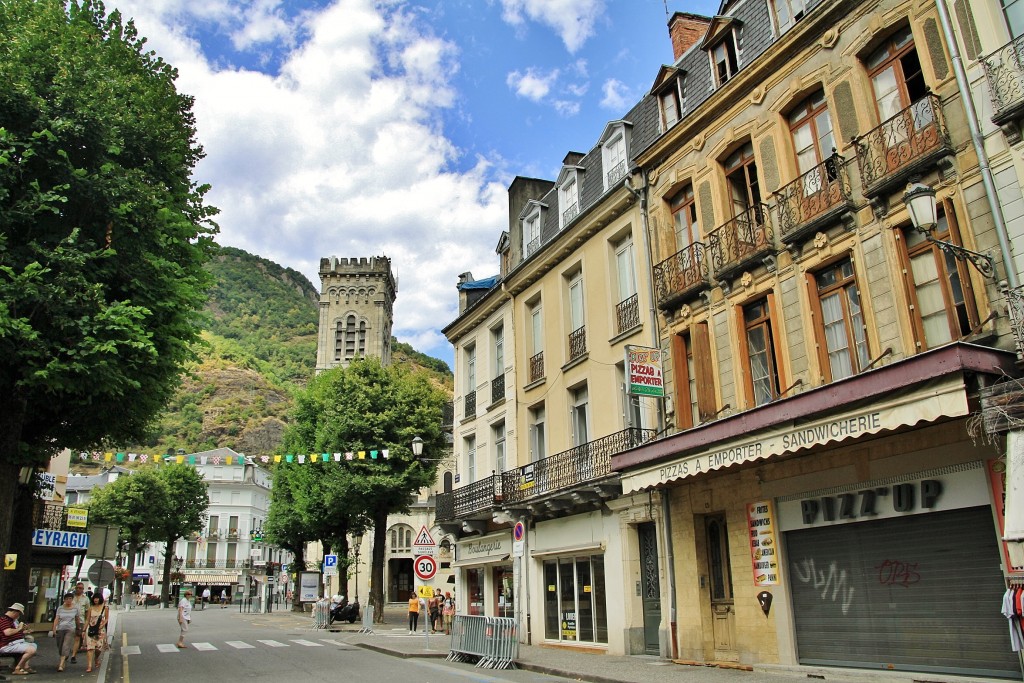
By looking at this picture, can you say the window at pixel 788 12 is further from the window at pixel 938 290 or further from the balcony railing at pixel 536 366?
the balcony railing at pixel 536 366

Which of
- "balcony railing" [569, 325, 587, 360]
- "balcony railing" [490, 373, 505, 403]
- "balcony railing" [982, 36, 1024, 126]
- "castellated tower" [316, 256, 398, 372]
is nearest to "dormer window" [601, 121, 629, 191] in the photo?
"balcony railing" [569, 325, 587, 360]

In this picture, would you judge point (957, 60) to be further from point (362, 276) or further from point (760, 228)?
point (362, 276)

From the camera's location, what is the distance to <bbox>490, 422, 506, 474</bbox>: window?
23702 mm

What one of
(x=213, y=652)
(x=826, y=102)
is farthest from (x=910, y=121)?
(x=213, y=652)

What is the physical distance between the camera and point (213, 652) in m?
18.3

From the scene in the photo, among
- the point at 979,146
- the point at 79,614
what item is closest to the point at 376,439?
the point at 79,614

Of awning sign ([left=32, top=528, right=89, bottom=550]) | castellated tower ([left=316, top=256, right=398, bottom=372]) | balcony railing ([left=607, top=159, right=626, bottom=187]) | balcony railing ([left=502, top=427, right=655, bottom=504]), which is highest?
castellated tower ([left=316, top=256, right=398, bottom=372])

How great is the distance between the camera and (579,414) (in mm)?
19688

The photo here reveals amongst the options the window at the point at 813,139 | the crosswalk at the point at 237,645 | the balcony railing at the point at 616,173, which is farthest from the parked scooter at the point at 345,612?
the window at the point at 813,139

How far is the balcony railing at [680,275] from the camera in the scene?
49.7ft

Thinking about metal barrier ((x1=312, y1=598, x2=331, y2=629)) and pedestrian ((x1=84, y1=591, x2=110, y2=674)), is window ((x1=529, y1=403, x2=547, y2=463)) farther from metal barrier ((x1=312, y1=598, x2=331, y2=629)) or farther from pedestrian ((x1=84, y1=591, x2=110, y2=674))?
metal barrier ((x1=312, y1=598, x2=331, y2=629))

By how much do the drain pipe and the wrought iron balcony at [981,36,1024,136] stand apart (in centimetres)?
25

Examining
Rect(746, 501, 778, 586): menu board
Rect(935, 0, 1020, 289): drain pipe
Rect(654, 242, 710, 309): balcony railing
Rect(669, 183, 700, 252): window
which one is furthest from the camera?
Rect(669, 183, 700, 252): window

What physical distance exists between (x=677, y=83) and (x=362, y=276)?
91041mm
